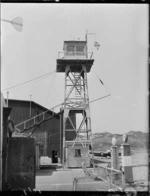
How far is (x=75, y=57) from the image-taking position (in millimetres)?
26547

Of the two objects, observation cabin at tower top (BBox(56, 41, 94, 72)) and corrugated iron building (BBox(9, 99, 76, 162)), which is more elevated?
observation cabin at tower top (BBox(56, 41, 94, 72))

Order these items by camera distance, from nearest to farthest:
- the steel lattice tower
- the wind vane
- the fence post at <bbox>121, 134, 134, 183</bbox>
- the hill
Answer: the wind vane, the hill, the fence post at <bbox>121, 134, 134, 183</bbox>, the steel lattice tower

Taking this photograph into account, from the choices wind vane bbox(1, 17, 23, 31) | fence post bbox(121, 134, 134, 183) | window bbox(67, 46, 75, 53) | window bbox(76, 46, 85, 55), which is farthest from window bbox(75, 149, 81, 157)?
wind vane bbox(1, 17, 23, 31)

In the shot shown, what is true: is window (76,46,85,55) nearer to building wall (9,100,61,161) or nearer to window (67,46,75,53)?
window (67,46,75,53)

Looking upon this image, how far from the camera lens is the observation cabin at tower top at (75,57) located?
26.1m

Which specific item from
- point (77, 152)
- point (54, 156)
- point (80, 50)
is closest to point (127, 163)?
point (77, 152)

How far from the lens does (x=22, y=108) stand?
31000mm

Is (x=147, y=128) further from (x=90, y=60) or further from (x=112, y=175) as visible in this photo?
(x=90, y=60)

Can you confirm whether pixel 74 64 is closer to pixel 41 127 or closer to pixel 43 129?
pixel 41 127

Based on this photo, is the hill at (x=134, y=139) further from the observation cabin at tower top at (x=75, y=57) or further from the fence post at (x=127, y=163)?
the observation cabin at tower top at (x=75, y=57)

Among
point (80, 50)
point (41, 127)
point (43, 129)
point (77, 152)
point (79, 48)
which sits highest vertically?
point (79, 48)

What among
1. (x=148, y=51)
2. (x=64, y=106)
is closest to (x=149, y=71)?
(x=148, y=51)

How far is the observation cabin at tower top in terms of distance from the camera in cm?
2612

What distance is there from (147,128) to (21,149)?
499cm
